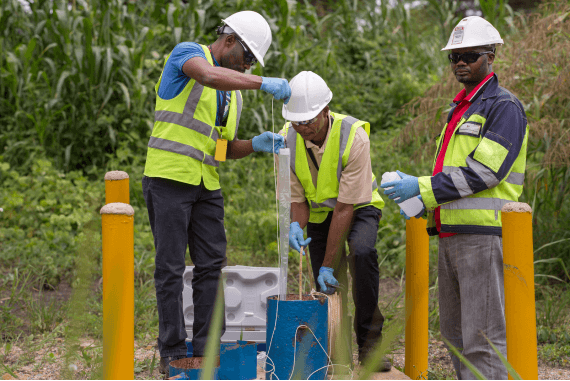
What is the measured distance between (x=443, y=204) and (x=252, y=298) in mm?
1610

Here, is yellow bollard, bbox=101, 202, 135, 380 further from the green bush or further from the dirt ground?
the green bush

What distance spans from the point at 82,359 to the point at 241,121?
4.26 metres

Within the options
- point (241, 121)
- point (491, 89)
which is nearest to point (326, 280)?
point (491, 89)

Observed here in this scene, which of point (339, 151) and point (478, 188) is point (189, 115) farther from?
point (478, 188)

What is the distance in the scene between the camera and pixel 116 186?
3229 mm

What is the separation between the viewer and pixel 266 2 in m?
7.95

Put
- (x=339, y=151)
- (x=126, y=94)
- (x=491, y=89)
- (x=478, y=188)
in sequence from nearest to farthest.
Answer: (x=478, y=188) → (x=491, y=89) → (x=339, y=151) → (x=126, y=94)

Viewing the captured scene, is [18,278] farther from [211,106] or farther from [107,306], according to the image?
[107,306]

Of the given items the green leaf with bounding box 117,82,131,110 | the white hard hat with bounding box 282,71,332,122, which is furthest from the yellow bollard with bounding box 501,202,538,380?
the green leaf with bounding box 117,82,131,110

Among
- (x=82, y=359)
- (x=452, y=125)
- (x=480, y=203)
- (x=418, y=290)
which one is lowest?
(x=82, y=359)

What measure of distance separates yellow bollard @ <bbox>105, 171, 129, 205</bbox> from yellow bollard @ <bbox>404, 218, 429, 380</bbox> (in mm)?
1670

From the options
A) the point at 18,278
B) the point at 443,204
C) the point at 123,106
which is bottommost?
the point at 18,278

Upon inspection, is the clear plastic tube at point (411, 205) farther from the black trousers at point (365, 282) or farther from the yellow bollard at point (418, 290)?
→ the black trousers at point (365, 282)

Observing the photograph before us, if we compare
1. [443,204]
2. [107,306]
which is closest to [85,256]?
[107,306]
